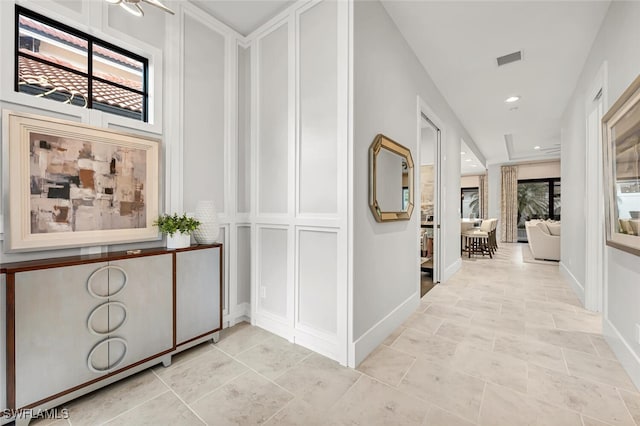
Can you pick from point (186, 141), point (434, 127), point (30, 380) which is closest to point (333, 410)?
point (30, 380)

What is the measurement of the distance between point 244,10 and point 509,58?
9.95 feet

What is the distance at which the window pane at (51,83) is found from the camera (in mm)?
1651

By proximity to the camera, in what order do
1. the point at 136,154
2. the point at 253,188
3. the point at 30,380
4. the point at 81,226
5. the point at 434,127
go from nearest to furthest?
the point at 30,380 < the point at 81,226 < the point at 136,154 < the point at 253,188 < the point at 434,127

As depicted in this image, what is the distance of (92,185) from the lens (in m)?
1.84

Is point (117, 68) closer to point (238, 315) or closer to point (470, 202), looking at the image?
point (238, 315)

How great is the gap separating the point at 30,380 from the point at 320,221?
1.89 m

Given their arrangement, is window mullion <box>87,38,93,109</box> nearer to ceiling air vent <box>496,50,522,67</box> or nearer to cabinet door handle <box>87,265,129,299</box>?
cabinet door handle <box>87,265,129,299</box>

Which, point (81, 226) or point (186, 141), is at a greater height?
point (186, 141)

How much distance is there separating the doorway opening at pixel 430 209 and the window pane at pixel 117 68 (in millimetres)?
2961

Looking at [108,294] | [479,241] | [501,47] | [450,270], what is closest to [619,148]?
[501,47]

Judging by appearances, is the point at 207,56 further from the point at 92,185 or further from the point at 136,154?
the point at 92,185

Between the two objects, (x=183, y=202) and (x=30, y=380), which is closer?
(x=30, y=380)

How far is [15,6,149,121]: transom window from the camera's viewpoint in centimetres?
167

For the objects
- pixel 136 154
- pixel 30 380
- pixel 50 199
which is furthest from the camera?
pixel 136 154
